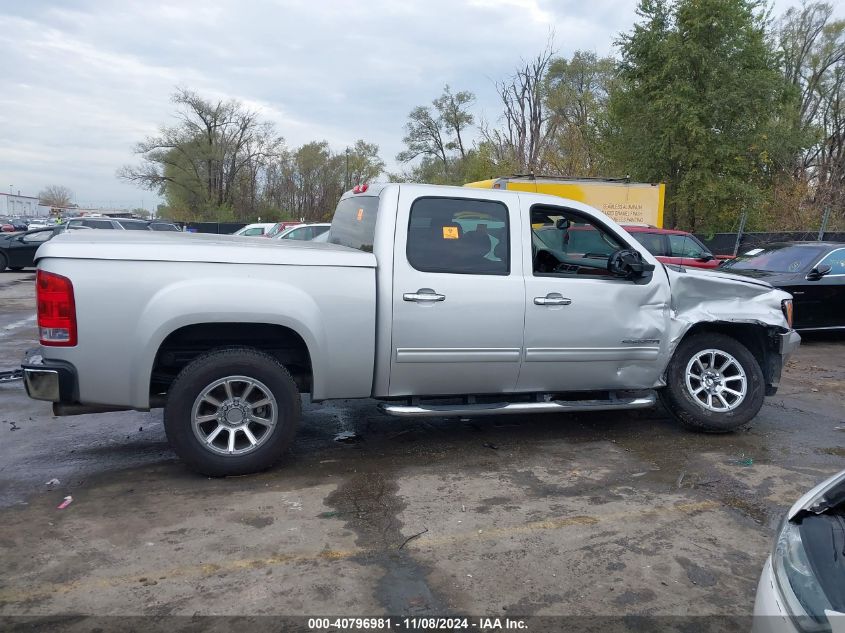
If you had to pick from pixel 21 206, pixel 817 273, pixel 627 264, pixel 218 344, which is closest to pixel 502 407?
pixel 627 264

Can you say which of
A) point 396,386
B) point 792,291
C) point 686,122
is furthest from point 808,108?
point 396,386

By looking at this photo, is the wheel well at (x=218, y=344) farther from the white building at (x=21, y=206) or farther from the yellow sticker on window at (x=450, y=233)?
the white building at (x=21, y=206)

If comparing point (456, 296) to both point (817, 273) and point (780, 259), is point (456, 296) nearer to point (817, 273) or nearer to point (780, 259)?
point (817, 273)

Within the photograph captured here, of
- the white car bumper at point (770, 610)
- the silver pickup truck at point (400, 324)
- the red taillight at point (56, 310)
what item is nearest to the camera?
the white car bumper at point (770, 610)

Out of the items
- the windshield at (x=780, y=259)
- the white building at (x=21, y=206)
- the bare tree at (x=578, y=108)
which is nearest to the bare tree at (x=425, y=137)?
the bare tree at (x=578, y=108)

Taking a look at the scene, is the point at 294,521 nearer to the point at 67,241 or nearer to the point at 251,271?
the point at 251,271

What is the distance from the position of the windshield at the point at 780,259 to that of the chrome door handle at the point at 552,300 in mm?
6680

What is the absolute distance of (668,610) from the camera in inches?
126

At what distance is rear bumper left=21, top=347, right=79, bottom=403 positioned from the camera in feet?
13.9

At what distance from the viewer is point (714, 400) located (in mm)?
5824

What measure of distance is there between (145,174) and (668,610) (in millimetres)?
55997

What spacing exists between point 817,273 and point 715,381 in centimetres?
526

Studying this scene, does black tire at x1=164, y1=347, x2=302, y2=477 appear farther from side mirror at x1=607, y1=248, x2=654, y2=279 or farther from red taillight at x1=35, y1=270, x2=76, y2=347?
side mirror at x1=607, y1=248, x2=654, y2=279

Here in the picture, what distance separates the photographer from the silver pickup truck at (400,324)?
430 cm
